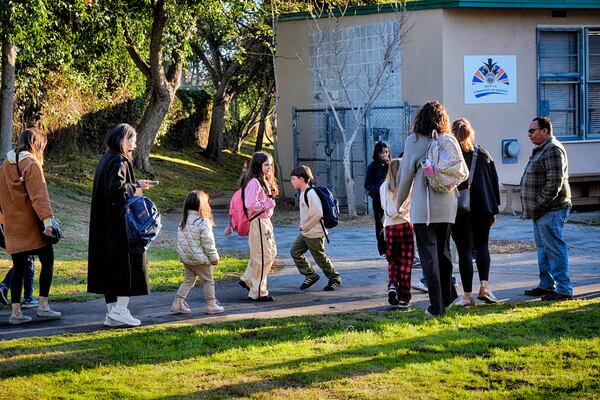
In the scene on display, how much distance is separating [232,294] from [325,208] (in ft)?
4.43

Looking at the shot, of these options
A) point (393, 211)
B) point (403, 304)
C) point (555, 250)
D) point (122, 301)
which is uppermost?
point (393, 211)

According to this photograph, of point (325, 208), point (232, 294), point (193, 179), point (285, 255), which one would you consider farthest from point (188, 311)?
point (193, 179)

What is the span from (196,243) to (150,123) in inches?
630

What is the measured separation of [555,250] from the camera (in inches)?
381

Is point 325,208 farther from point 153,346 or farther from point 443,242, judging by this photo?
point 153,346

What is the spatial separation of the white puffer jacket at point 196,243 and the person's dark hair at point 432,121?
2.16 meters

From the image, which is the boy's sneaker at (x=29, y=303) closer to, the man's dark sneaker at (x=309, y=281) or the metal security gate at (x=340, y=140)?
the man's dark sneaker at (x=309, y=281)

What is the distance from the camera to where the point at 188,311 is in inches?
360

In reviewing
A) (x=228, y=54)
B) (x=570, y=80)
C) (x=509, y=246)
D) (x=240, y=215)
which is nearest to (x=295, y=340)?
(x=240, y=215)

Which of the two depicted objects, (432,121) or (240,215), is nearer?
(432,121)

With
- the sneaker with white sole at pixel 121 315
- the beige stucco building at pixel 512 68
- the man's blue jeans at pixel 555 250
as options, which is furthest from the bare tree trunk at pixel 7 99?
the man's blue jeans at pixel 555 250

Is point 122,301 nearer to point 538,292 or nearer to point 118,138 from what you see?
point 118,138

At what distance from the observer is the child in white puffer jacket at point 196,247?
29.3 ft

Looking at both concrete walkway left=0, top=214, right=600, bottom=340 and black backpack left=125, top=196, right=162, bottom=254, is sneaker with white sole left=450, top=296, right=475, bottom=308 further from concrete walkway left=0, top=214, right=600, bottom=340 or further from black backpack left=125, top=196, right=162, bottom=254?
black backpack left=125, top=196, right=162, bottom=254
